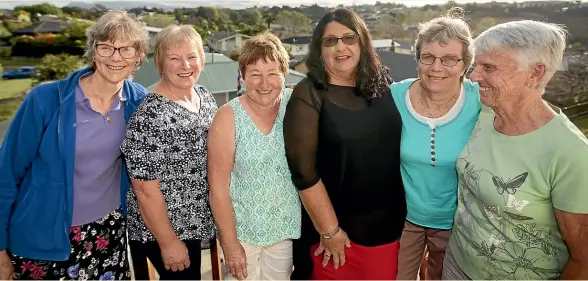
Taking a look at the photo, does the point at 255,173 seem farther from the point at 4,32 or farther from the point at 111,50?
the point at 4,32

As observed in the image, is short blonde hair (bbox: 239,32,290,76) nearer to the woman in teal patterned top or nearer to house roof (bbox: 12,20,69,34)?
Result: the woman in teal patterned top

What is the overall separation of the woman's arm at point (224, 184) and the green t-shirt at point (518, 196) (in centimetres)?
115

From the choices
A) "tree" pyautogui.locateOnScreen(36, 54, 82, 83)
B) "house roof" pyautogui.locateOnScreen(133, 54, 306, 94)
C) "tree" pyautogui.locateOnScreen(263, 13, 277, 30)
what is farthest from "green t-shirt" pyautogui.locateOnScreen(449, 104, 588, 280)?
"tree" pyautogui.locateOnScreen(263, 13, 277, 30)

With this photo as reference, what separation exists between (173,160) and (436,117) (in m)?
1.39

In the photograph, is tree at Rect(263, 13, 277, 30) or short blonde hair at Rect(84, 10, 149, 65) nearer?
short blonde hair at Rect(84, 10, 149, 65)

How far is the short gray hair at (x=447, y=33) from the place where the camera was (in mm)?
1992

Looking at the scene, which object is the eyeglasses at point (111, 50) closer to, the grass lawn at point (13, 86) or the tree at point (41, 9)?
the grass lawn at point (13, 86)

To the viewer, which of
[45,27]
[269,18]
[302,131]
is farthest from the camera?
[269,18]

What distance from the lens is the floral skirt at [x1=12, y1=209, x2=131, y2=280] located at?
2.13 m

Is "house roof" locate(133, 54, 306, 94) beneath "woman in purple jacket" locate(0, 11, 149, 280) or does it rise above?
beneath

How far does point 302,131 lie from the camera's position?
1.96 meters

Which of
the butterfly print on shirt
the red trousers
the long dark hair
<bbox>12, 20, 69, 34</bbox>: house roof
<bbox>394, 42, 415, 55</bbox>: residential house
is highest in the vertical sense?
the long dark hair

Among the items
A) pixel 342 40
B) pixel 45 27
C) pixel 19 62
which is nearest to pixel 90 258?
pixel 342 40

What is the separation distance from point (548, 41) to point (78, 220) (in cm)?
237
